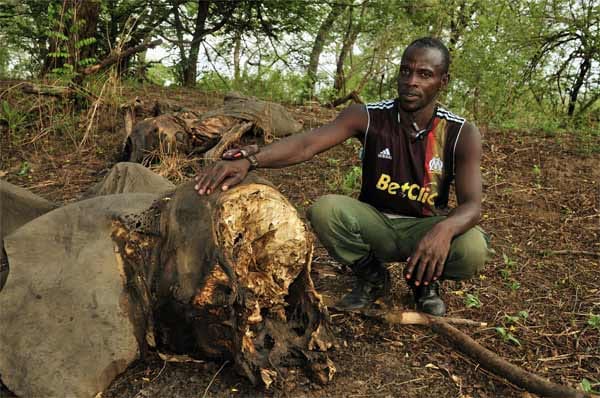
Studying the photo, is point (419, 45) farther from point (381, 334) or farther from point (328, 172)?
point (328, 172)

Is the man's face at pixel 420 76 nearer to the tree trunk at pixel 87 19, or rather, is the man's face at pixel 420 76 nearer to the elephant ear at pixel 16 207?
the elephant ear at pixel 16 207

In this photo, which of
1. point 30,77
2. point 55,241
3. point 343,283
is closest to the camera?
point 55,241

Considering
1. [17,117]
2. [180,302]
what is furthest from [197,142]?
[180,302]

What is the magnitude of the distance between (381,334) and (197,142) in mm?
3369

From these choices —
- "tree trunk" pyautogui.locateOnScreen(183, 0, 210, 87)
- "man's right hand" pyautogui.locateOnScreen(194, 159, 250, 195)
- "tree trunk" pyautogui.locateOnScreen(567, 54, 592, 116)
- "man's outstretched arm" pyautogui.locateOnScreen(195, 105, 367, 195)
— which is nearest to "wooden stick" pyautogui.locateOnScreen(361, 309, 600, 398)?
"man's outstretched arm" pyautogui.locateOnScreen(195, 105, 367, 195)

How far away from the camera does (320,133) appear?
10.0 feet

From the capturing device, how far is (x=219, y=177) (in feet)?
7.71

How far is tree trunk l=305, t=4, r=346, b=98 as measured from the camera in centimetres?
989

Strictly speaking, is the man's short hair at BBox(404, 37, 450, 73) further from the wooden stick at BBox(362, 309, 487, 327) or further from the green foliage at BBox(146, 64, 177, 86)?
the green foliage at BBox(146, 64, 177, 86)

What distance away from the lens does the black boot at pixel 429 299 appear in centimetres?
306

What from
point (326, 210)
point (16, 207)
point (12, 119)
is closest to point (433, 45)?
point (326, 210)

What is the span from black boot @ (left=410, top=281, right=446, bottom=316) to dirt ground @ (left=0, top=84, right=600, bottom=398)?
0.14 m

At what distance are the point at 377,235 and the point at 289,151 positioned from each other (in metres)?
0.67

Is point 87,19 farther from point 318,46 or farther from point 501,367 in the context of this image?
point 501,367
